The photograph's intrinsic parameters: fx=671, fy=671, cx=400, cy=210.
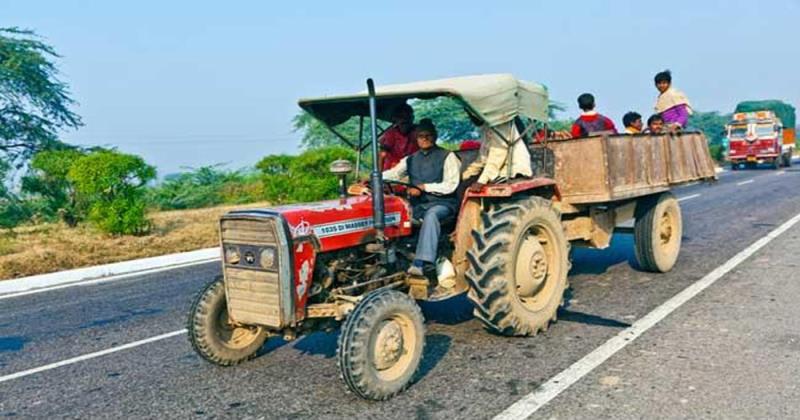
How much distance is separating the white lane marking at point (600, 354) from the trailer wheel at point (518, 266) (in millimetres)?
621

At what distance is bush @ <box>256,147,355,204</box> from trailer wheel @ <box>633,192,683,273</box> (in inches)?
348

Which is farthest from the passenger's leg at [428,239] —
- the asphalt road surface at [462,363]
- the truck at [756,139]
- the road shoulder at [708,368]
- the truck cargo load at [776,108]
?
the truck cargo load at [776,108]

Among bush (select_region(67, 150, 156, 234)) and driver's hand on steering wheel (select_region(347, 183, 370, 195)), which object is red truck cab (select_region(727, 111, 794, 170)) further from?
driver's hand on steering wheel (select_region(347, 183, 370, 195))

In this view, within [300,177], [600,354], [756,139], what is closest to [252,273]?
[600,354]

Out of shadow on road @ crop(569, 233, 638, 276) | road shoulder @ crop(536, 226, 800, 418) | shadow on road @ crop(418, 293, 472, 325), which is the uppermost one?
shadow on road @ crop(418, 293, 472, 325)

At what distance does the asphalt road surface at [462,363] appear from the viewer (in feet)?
13.4

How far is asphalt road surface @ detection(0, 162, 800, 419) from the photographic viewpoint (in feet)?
13.4

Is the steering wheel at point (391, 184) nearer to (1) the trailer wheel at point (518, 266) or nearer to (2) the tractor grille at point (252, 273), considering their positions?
(1) the trailer wheel at point (518, 266)

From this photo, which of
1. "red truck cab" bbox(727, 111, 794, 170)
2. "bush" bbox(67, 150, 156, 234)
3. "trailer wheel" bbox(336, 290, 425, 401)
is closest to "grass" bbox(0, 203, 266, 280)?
"bush" bbox(67, 150, 156, 234)

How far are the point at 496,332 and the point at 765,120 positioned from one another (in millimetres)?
29681

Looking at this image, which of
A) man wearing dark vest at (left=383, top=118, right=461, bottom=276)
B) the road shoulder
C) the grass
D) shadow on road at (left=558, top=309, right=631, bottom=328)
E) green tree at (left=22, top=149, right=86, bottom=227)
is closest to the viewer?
the road shoulder

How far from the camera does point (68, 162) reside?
1280 cm

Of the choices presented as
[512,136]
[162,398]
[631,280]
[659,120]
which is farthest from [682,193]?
[162,398]

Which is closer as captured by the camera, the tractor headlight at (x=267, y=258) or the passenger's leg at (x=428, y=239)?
the tractor headlight at (x=267, y=258)
